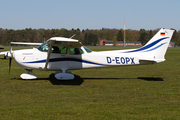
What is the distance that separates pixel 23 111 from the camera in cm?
554

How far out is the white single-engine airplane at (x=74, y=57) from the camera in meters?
10.0

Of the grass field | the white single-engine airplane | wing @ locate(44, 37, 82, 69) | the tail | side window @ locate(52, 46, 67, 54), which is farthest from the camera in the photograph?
the tail

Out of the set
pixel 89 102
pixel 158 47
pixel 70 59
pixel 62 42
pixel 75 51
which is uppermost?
pixel 62 42

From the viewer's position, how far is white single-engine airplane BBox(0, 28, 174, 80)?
10.0 meters

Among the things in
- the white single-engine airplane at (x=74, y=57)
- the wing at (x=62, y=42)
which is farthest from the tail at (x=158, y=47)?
the wing at (x=62, y=42)

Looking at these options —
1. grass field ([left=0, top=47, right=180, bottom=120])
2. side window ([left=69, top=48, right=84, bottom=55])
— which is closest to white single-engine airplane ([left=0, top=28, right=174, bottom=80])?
side window ([left=69, top=48, right=84, bottom=55])

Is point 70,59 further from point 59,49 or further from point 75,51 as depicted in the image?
point 59,49

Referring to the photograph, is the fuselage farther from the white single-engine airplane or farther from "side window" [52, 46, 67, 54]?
"side window" [52, 46, 67, 54]

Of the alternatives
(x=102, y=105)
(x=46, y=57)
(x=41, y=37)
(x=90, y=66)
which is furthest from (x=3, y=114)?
(x=41, y=37)

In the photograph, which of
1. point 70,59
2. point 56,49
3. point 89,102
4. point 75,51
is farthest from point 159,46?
point 89,102

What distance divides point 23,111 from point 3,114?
0.49m

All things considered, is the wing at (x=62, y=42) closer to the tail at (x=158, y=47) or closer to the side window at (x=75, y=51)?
the side window at (x=75, y=51)

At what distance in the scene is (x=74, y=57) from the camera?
10375 millimetres

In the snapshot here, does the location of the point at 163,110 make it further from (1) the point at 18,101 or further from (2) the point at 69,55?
(2) the point at 69,55
